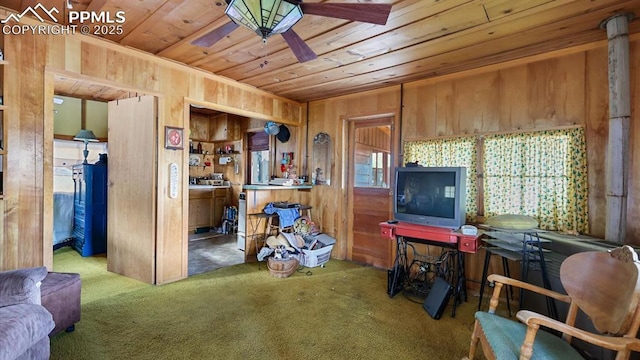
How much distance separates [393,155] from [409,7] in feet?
6.59

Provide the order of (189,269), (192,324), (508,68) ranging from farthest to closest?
(189,269) → (508,68) → (192,324)

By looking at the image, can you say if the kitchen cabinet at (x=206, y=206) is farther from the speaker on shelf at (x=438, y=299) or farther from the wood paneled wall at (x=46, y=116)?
the speaker on shelf at (x=438, y=299)

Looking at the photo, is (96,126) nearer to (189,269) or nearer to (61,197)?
(61,197)

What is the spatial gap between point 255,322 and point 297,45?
2161 millimetres

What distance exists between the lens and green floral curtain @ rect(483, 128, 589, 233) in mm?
2492

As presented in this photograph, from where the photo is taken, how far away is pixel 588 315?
1466 mm

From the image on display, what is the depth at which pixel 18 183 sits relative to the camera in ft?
7.20

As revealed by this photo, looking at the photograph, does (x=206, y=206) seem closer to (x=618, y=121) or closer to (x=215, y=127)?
(x=215, y=127)

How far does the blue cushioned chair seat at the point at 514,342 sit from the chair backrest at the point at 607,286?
20cm

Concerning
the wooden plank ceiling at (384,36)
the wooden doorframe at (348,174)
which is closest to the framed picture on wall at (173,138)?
the wooden plank ceiling at (384,36)

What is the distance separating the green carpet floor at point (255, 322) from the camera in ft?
6.45

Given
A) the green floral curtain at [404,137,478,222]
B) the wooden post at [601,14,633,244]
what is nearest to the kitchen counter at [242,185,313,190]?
the green floral curtain at [404,137,478,222]

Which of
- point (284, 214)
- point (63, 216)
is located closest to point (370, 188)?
point (284, 214)

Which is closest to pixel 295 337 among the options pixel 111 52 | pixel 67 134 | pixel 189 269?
pixel 189 269
